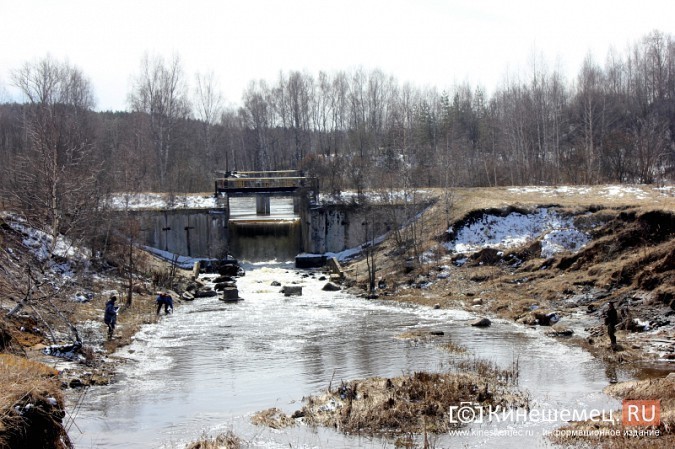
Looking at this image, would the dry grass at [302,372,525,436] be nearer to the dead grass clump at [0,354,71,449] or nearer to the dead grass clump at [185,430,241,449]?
the dead grass clump at [185,430,241,449]

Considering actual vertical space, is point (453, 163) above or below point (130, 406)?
above

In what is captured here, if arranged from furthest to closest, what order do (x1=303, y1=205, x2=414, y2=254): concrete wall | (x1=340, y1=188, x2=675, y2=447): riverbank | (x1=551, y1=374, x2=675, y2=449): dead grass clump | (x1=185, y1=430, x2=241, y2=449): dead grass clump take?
(x1=303, y1=205, x2=414, y2=254): concrete wall
(x1=340, y1=188, x2=675, y2=447): riverbank
(x1=185, y1=430, x2=241, y2=449): dead grass clump
(x1=551, y1=374, x2=675, y2=449): dead grass clump

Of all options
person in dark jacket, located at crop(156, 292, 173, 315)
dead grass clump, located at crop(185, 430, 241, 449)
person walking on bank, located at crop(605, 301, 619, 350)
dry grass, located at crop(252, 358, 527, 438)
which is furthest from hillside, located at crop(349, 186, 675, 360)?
dead grass clump, located at crop(185, 430, 241, 449)

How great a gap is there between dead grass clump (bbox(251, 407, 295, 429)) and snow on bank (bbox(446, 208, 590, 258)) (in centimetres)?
2436

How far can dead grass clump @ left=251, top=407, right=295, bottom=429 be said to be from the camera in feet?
46.7

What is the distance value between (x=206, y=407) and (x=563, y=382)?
909 centimetres

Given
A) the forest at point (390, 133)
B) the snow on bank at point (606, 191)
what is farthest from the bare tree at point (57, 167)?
the snow on bank at point (606, 191)

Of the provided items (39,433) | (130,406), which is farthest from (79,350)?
(39,433)

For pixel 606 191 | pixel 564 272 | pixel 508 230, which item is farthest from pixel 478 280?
pixel 606 191

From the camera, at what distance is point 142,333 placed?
25641mm

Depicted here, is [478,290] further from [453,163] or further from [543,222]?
[453,163]

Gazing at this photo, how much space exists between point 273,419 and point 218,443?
1.96 metres

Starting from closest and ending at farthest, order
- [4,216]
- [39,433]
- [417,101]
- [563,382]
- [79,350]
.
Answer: [39,433] < [563,382] < [79,350] < [4,216] < [417,101]

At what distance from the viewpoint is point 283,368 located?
65.3ft
